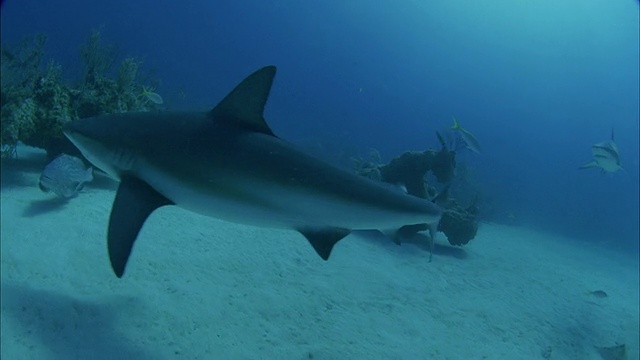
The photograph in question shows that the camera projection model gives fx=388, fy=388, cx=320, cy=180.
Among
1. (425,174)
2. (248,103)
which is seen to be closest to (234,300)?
(248,103)

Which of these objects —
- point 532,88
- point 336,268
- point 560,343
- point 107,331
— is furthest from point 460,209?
point 532,88

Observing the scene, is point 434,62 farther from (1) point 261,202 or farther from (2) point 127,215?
(2) point 127,215

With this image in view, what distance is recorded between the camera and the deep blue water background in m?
84.6

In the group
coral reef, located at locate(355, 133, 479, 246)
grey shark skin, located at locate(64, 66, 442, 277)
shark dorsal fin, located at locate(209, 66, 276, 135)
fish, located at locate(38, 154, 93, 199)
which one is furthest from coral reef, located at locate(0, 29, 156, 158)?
coral reef, located at locate(355, 133, 479, 246)

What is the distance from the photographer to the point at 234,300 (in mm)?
4676

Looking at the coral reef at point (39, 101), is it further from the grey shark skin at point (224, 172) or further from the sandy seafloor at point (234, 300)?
the grey shark skin at point (224, 172)

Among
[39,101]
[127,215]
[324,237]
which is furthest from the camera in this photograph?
[39,101]

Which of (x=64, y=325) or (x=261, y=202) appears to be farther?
(x=64, y=325)

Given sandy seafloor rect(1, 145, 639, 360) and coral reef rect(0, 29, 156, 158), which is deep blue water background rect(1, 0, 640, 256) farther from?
coral reef rect(0, 29, 156, 158)

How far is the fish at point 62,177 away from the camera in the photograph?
5.53m

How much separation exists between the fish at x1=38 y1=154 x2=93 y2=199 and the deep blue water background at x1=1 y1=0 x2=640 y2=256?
61.4m

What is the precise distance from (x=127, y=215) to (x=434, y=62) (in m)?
188

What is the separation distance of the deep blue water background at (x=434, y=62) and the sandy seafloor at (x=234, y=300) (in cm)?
5688

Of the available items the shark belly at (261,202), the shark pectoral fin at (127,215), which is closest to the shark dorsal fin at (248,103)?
the shark belly at (261,202)
